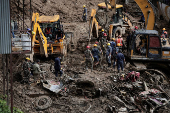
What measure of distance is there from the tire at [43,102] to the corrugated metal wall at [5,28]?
9.72 ft

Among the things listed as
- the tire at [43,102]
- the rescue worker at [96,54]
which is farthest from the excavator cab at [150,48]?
the tire at [43,102]

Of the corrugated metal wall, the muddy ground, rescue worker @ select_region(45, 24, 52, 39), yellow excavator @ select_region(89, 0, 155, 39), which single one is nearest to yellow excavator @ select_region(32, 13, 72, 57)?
rescue worker @ select_region(45, 24, 52, 39)

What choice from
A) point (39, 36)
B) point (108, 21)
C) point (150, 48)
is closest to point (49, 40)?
point (39, 36)

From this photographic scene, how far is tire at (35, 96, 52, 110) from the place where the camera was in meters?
11.1

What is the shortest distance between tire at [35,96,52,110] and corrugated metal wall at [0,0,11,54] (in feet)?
9.72

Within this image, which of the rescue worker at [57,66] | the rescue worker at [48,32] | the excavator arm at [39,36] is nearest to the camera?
the rescue worker at [57,66]

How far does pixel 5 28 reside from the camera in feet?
30.8

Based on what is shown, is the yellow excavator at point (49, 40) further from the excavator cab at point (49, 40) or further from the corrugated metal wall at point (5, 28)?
the corrugated metal wall at point (5, 28)

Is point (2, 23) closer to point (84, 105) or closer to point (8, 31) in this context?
point (8, 31)

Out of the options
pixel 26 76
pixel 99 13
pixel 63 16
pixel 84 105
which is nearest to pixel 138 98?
pixel 84 105

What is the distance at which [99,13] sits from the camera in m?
19.2

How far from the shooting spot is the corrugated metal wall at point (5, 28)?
30.5 ft

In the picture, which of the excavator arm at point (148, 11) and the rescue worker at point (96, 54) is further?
the excavator arm at point (148, 11)

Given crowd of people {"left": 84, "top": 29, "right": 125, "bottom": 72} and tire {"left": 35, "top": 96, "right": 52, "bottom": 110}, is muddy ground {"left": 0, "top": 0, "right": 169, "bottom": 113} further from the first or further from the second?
crowd of people {"left": 84, "top": 29, "right": 125, "bottom": 72}
